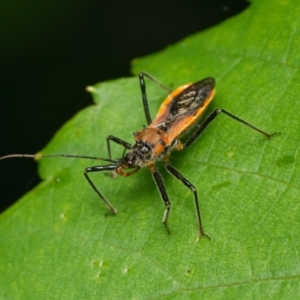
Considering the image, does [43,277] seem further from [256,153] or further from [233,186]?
[256,153]

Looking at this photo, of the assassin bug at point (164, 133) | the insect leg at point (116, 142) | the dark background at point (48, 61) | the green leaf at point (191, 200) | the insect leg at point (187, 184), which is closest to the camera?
the green leaf at point (191, 200)

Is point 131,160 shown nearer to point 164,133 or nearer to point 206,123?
point 164,133

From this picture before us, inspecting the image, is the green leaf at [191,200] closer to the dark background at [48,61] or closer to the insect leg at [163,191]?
the insect leg at [163,191]

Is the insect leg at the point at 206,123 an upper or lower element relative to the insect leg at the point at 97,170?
upper

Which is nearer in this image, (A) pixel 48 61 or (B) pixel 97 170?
(B) pixel 97 170

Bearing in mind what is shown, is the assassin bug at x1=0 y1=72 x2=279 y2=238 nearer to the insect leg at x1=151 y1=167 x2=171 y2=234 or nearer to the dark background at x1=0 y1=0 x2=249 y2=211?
the insect leg at x1=151 y1=167 x2=171 y2=234

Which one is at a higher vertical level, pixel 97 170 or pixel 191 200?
pixel 97 170

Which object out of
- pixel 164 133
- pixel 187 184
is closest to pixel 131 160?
pixel 164 133

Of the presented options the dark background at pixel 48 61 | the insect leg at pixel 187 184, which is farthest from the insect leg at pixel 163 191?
the dark background at pixel 48 61
